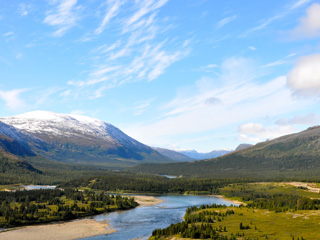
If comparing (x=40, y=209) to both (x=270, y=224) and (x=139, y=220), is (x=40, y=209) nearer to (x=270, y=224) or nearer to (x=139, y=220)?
(x=139, y=220)

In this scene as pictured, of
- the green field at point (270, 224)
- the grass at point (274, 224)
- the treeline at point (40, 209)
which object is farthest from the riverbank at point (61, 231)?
the grass at point (274, 224)

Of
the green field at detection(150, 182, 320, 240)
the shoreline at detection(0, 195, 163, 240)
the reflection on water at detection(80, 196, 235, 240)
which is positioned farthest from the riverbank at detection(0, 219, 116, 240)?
the green field at detection(150, 182, 320, 240)

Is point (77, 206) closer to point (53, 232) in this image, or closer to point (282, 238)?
point (53, 232)

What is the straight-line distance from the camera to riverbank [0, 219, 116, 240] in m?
124

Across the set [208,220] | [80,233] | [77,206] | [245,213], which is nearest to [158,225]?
[208,220]

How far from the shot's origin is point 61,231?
13312 centimetres

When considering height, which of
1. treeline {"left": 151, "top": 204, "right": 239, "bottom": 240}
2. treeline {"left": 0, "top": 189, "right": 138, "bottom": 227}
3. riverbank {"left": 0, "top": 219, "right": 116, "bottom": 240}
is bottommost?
riverbank {"left": 0, "top": 219, "right": 116, "bottom": 240}

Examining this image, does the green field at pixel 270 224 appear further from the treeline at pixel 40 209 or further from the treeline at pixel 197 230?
the treeline at pixel 40 209

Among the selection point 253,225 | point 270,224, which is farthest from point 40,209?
point 270,224

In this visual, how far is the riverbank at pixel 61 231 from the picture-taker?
12399 centimetres

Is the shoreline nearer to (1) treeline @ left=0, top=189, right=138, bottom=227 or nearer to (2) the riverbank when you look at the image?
(2) the riverbank

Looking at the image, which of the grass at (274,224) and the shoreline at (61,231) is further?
the shoreline at (61,231)

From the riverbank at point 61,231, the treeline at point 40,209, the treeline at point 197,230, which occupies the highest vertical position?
the treeline at point 40,209

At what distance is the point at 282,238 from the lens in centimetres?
10719
